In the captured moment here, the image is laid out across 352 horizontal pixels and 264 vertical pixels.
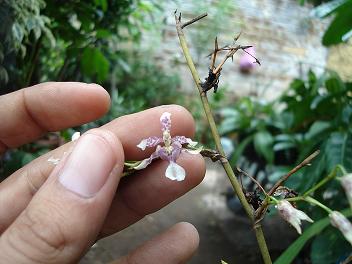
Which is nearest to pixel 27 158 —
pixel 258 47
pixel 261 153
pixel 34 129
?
pixel 34 129

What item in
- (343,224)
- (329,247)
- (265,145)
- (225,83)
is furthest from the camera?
(225,83)

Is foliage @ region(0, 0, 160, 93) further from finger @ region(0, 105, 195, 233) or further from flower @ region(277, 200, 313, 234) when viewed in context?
flower @ region(277, 200, 313, 234)

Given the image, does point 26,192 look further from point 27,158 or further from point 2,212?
point 27,158

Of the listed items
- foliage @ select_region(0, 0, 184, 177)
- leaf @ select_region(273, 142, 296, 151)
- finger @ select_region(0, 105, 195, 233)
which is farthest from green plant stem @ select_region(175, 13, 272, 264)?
leaf @ select_region(273, 142, 296, 151)

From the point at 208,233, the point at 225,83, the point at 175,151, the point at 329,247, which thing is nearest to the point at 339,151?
the point at 329,247

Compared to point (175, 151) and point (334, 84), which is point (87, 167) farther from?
point (334, 84)

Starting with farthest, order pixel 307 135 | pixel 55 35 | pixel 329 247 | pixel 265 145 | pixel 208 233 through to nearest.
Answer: pixel 208 233
pixel 265 145
pixel 307 135
pixel 55 35
pixel 329 247
